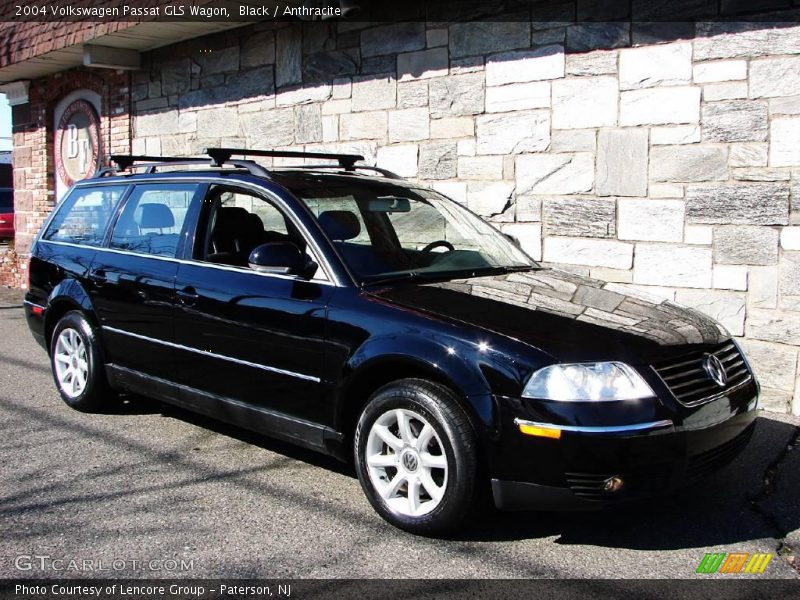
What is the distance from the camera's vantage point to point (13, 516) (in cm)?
411

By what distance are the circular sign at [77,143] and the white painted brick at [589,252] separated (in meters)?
7.96

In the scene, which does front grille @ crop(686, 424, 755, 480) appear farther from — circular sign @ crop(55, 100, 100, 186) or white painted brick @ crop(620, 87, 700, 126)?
circular sign @ crop(55, 100, 100, 186)

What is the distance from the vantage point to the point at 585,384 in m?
3.59

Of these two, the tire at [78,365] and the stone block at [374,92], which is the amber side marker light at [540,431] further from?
the stone block at [374,92]

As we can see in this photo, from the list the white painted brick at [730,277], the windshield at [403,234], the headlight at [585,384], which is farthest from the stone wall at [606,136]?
the headlight at [585,384]

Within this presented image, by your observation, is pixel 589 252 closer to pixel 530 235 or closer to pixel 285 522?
pixel 530 235

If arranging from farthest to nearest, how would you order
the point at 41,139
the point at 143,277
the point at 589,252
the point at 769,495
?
the point at 41,139 → the point at 589,252 → the point at 143,277 → the point at 769,495

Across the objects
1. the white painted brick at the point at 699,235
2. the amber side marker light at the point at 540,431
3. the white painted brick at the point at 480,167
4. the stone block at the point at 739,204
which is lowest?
the amber side marker light at the point at 540,431

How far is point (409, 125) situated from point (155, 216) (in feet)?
12.9

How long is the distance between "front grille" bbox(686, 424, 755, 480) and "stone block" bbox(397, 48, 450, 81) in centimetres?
544

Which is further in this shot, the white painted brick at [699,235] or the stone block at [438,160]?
the stone block at [438,160]

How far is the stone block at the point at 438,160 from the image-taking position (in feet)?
28.1

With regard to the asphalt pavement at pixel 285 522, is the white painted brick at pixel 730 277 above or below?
above

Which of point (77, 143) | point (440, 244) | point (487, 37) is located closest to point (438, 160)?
point (487, 37)
